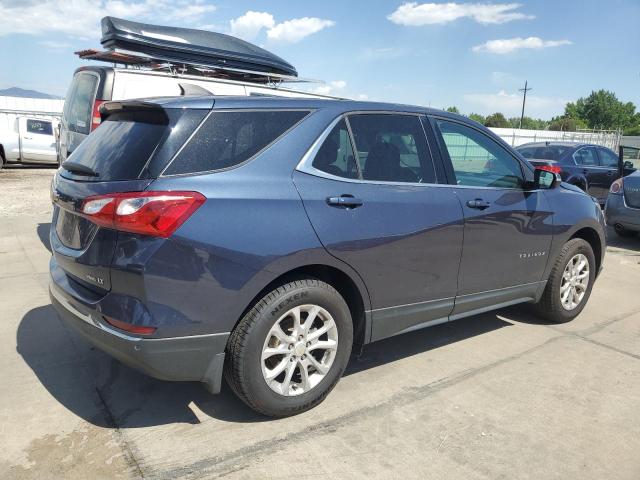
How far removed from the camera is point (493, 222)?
12.8 feet

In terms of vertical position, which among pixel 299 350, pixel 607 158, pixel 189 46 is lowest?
pixel 299 350

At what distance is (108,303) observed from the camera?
2.62 m

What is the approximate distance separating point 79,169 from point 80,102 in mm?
4077

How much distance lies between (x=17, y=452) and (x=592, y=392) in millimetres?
3389

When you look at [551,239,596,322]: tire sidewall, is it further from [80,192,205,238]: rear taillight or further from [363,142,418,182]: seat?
[80,192,205,238]: rear taillight

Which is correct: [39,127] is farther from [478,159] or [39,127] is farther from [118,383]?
[478,159]

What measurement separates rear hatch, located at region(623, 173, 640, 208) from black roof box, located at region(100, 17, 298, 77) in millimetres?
5561

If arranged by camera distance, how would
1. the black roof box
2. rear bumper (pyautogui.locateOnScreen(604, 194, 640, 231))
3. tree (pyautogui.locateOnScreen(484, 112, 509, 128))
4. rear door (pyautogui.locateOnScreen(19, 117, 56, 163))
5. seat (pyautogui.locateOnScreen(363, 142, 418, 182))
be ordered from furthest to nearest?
tree (pyautogui.locateOnScreen(484, 112, 509, 128)) < rear door (pyautogui.locateOnScreen(19, 117, 56, 163)) < rear bumper (pyautogui.locateOnScreen(604, 194, 640, 231)) < the black roof box < seat (pyautogui.locateOnScreen(363, 142, 418, 182))

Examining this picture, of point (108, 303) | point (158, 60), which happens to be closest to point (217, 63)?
point (158, 60)

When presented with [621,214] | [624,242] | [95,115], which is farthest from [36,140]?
[624,242]

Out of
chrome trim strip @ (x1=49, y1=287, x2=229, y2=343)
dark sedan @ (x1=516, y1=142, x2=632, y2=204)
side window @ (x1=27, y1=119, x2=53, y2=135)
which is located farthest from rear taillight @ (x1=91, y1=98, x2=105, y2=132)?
side window @ (x1=27, y1=119, x2=53, y2=135)

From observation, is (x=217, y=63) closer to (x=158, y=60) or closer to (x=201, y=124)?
(x=158, y=60)

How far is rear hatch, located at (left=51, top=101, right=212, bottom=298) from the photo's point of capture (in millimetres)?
2631

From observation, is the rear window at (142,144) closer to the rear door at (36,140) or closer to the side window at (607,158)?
the side window at (607,158)
